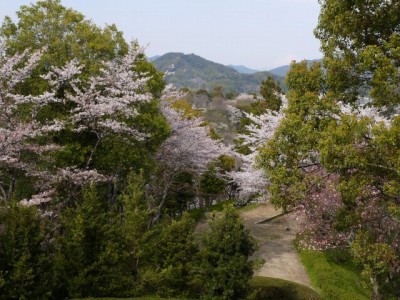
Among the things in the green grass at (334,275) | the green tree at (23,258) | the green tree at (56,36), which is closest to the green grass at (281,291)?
the green grass at (334,275)

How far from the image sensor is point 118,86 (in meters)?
15.4

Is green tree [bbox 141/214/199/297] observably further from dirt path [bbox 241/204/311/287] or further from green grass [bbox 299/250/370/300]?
green grass [bbox 299/250/370/300]

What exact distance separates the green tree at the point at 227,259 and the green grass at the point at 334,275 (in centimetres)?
492

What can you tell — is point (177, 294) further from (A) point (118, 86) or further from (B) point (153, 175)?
(B) point (153, 175)

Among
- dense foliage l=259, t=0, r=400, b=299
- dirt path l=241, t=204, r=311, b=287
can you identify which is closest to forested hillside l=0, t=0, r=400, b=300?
dense foliage l=259, t=0, r=400, b=299

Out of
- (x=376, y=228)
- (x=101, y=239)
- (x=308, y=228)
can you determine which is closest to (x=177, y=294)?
(x=101, y=239)

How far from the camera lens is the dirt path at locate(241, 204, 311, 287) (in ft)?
54.2

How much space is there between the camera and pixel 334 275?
16281 millimetres

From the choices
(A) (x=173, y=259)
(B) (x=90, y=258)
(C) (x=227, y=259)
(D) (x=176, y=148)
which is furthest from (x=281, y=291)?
(D) (x=176, y=148)

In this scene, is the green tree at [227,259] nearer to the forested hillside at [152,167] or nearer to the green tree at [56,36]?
A: the forested hillside at [152,167]

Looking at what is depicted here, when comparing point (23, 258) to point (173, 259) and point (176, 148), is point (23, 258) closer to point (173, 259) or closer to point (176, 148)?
point (173, 259)

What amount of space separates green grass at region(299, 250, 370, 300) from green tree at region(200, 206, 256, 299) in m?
4.92

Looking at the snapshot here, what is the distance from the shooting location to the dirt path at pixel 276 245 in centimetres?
1653

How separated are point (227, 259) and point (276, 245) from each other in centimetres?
891
